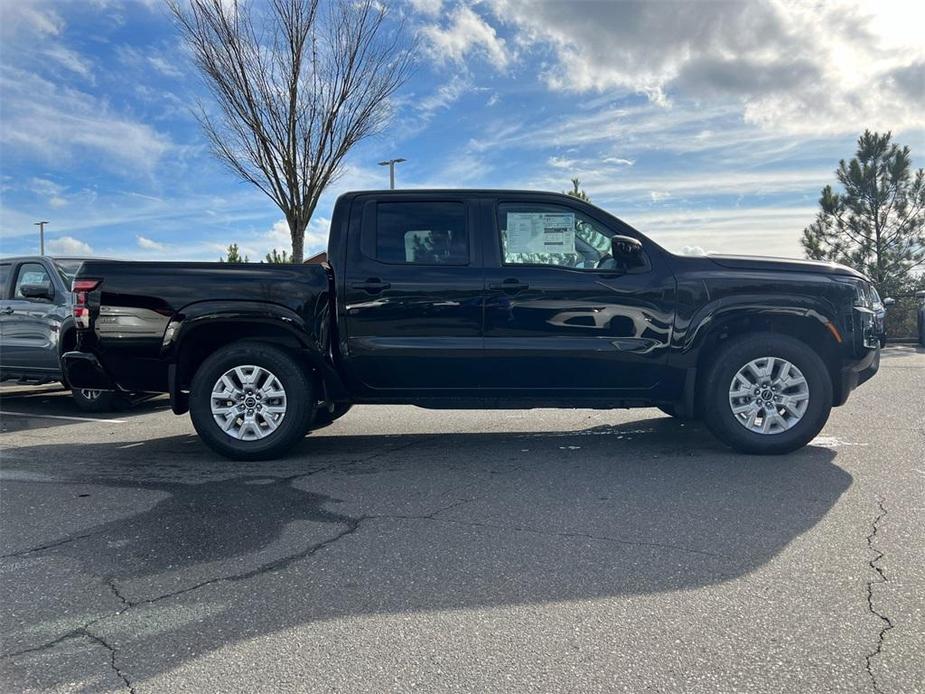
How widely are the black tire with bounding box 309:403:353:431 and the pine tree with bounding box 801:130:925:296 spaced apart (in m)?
15.3

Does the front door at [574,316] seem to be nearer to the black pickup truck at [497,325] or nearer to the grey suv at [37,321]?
the black pickup truck at [497,325]

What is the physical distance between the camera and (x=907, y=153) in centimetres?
1686

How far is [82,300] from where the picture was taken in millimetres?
5336

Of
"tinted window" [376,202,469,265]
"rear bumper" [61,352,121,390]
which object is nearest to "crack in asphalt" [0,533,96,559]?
"rear bumper" [61,352,121,390]

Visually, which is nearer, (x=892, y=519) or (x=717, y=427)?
(x=892, y=519)

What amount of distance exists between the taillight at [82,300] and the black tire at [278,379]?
96 centimetres

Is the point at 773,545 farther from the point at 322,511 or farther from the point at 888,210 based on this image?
the point at 888,210

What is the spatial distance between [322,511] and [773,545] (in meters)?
2.49

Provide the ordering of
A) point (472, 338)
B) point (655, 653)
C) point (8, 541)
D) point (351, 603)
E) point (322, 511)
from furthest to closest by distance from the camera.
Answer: point (472, 338), point (322, 511), point (8, 541), point (351, 603), point (655, 653)

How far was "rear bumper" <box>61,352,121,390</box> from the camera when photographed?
214 inches

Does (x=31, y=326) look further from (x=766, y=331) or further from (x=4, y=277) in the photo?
(x=766, y=331)

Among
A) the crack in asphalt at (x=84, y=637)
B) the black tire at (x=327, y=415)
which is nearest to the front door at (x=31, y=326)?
the black tire at (x=327, y=415)

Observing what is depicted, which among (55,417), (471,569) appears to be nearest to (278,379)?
(471,569)

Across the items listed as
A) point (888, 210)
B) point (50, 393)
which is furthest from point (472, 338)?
point (888, 210)
